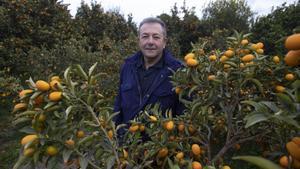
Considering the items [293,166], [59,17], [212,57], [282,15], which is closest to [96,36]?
[59,17]

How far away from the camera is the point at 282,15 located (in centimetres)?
755

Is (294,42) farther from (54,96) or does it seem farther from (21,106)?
(21,106)

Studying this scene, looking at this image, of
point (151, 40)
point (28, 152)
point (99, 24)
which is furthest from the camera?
point (99, 24)

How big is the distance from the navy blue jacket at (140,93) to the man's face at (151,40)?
12 cm

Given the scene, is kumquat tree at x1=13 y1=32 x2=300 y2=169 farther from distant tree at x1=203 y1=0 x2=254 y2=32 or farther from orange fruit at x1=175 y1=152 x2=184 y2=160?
distant tree at x1=203 y1=0 x2=254 y2=32

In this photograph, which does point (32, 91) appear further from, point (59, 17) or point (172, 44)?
point (59, 17)

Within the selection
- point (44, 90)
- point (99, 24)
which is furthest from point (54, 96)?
point (99, 24)

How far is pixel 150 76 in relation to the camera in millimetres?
2920

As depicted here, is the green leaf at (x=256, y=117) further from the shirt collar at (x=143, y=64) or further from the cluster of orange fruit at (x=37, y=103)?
the shirt collar at (x=143, y=64)

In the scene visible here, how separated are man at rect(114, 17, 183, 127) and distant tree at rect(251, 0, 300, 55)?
425 centimetres

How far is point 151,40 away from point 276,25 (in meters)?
5.00

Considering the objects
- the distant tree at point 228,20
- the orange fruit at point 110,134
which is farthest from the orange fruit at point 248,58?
the distant tree at point 228,20

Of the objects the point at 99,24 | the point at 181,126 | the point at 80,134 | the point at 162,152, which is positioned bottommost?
the point at 162,152

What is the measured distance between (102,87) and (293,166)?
584cm
